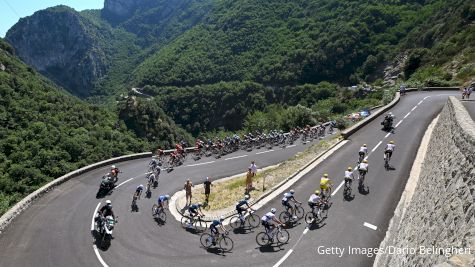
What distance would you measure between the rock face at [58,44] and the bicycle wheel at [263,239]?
17452 cm

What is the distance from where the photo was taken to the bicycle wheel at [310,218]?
17.5 metres

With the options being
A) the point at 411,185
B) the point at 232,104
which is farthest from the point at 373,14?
the point at 411,185

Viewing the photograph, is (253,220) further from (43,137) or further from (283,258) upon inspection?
(43,137)

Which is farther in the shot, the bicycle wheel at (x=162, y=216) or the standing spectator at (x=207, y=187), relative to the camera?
the standing spectator at (x=207, y=187)

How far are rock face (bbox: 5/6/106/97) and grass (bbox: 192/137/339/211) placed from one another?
16438 centimetres

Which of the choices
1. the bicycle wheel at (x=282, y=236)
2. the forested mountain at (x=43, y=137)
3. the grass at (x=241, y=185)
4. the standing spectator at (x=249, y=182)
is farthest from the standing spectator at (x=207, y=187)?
the forested mountain at (x=43, y=137)

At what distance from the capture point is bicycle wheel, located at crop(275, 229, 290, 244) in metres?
16.4

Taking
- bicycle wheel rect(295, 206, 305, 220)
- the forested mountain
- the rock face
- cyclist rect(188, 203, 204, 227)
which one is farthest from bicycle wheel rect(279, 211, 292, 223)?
the rock face

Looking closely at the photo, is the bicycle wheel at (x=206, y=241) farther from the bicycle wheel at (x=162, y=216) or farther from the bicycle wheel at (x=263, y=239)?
the bicycle wheel at (x=162, y=216)

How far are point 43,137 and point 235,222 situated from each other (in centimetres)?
2584

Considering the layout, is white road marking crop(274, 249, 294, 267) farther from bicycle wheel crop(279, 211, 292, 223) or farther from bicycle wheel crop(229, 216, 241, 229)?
bicycle wheel crop(229, 216, 241, 229)

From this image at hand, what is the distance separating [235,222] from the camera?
62.1 ft

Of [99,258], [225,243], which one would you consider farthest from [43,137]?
[225,243]

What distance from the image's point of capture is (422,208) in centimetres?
1222
